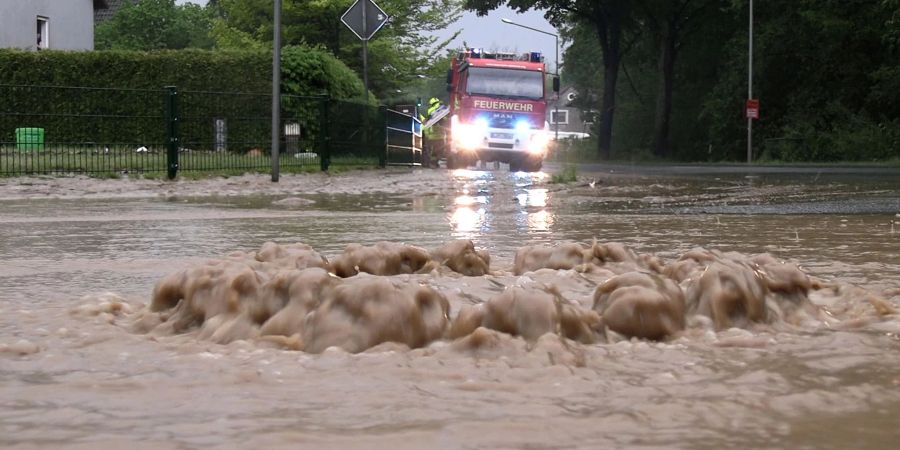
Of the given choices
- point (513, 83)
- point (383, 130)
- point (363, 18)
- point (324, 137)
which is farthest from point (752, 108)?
point (324, 137)

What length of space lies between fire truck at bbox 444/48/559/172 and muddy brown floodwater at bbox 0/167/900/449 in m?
25.2

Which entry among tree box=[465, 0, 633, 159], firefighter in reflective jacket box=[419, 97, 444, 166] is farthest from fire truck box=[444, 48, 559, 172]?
tree box=[465, 0, 633, 159]

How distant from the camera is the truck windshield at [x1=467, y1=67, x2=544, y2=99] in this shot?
31.5 meters

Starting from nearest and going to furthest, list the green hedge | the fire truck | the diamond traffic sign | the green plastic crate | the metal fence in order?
the green plastic crate < the metal fence < the green hedge < the diamond traffic sign < the fire truck

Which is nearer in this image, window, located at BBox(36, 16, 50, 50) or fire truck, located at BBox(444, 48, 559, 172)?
fire truck, located at BBox(444, 48, 559, 172)

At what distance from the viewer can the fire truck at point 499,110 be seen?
103 feet

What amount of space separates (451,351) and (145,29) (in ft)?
213

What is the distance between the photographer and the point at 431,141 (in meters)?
36.0

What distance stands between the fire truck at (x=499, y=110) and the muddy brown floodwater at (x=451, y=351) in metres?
25.2

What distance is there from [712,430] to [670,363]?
77 cm

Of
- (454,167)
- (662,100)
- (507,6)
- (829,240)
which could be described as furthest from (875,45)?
(829,240)

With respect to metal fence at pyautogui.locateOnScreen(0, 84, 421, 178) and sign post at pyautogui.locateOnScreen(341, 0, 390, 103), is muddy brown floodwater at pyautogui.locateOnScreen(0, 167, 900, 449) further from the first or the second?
sign post at pyautogui.locateOnScreen(341, 0, 390, 103)

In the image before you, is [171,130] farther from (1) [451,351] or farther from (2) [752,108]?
(2) [752,108]

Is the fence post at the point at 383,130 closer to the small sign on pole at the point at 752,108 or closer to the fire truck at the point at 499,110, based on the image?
the fire truck at the point at 499,110
